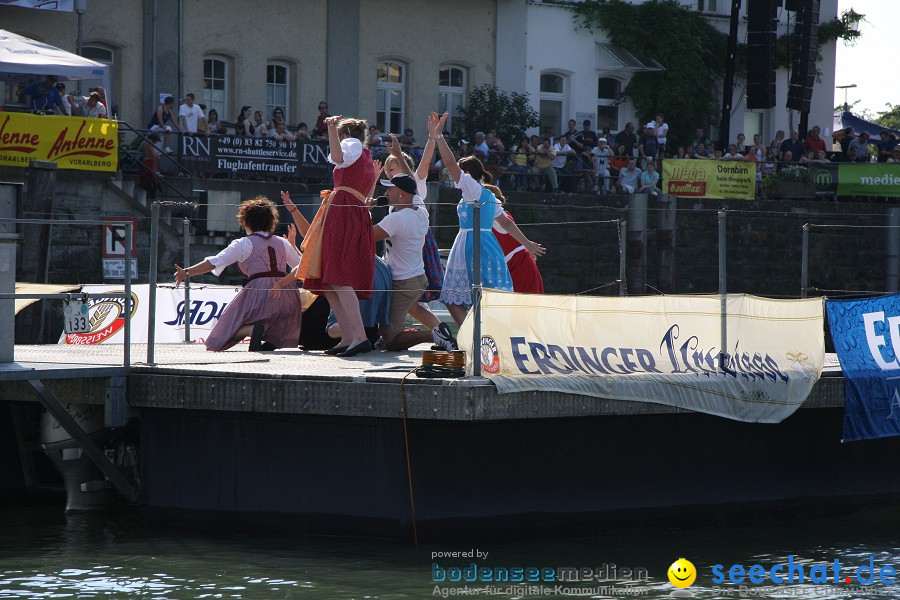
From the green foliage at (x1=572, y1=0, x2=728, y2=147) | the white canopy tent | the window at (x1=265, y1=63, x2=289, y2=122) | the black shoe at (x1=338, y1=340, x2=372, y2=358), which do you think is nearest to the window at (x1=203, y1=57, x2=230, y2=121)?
the window at (x1=265, y1=63, x2=289, y2=122)

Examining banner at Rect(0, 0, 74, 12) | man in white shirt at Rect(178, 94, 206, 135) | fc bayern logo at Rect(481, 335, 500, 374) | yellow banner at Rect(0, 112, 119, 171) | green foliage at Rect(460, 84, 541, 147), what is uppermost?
banner at Rect(0, 0, 74, 12)

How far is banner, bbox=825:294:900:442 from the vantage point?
9078 mm

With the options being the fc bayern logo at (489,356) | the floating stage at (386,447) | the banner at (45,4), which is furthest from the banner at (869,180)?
the fc bayern logo at (489,356)

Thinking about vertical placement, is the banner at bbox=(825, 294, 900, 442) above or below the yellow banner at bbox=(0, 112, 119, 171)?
below

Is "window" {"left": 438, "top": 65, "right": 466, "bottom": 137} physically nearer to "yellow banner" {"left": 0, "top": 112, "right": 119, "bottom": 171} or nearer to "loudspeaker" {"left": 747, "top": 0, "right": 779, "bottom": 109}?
"loudspeaker" {"left": 747, "top": 0, "right": 779, "bottom": 109}

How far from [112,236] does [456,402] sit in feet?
52.3

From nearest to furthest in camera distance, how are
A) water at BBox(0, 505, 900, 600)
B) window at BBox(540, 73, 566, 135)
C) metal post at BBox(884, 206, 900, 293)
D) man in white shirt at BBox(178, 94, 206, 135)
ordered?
water at BBox(0, 505, 900, 600) → man in white shirt at BBox(178, 94, 206, 135) → metal post at BBox(884, 206, 900, 293) → window at BBox(540, 73, 566, 135)

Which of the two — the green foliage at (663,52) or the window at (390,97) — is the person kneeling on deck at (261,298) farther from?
the green foliage at (663,52)

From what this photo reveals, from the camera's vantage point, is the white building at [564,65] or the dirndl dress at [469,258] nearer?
the dirndl dress at [469,258]

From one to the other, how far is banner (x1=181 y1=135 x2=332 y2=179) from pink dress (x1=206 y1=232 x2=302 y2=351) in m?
14.4

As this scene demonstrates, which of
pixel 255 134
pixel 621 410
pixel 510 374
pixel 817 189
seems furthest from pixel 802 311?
pixel 817 189

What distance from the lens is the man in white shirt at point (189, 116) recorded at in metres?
25.6

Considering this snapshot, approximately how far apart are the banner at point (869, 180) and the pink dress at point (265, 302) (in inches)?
948

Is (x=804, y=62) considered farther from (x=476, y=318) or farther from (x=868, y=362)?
(x=476, y=318)
